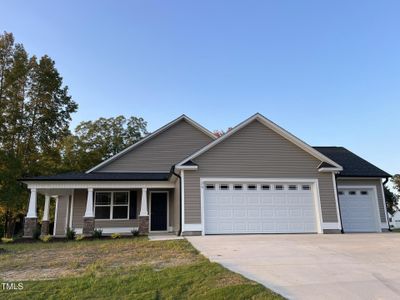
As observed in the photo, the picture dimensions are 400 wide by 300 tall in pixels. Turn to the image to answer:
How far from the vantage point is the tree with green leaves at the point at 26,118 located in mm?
22156

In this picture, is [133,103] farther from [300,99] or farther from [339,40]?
[339,40]

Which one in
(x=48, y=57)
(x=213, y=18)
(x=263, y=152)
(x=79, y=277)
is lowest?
(x=79, y=277)

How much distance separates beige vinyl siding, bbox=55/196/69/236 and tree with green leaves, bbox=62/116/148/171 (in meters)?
8.43

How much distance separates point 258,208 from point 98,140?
70.7 ft

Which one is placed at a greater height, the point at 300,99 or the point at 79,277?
the point at 300,99

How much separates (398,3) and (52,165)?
23268 mm

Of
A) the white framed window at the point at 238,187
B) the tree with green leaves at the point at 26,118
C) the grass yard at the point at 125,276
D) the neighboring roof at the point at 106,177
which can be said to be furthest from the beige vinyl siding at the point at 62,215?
the white framed window at the point at 238,187

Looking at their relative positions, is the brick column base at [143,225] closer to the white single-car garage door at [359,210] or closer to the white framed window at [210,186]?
the white framed window at [210,186]

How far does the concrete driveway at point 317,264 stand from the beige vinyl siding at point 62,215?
1031 cm

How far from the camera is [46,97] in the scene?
2473 centimetres

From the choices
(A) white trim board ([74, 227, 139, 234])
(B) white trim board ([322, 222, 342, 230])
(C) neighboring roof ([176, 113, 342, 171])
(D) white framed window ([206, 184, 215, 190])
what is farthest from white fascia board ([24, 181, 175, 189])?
(B) white trim board ([322, 222, 342, 230])

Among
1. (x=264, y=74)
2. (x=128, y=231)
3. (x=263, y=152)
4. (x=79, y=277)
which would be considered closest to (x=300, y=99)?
(x=264, y=74)

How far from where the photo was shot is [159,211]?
17906 millimetres

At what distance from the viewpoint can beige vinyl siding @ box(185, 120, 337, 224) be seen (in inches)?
569
